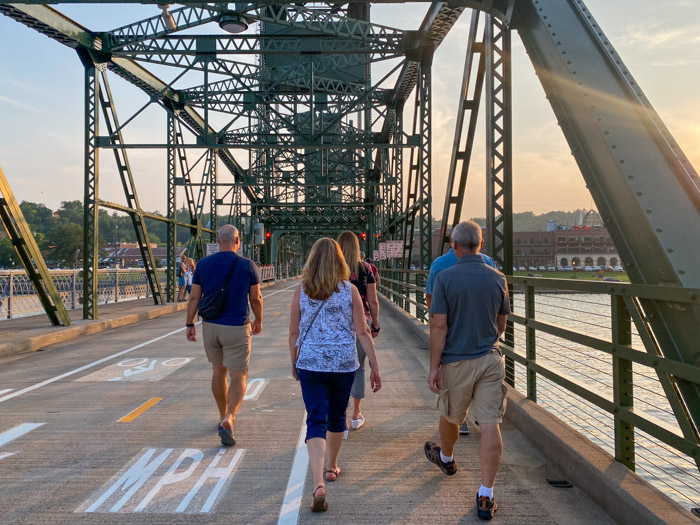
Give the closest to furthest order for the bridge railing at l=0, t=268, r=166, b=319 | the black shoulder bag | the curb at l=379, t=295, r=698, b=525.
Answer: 1. the curb at l=379, t=295, r=698, b=525
2. the black shoulder bag
3. the bridge railing at l=0, t=268, r=166, b=319

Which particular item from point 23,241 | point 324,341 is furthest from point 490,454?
point 23,241

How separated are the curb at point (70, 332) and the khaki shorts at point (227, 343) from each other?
754cm

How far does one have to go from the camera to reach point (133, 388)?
8.00 meters

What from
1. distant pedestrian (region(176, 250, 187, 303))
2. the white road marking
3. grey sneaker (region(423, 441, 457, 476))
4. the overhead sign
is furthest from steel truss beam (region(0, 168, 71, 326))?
the overhead sign

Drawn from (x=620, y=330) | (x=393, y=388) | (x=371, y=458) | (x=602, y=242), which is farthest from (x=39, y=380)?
(x=602, y=242)

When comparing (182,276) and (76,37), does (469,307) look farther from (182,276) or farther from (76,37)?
(182,276)

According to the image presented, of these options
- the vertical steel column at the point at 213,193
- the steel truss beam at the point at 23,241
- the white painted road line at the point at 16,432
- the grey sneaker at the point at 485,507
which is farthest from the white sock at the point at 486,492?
the vertical steel column at the point at 213,193

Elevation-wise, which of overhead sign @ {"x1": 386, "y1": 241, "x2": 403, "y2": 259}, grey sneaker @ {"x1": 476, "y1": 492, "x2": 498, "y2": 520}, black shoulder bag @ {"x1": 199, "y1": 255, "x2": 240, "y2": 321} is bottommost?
grey sneaker @ {"x1": 476, "y1": 492, "x2": 498, "y2": 520}

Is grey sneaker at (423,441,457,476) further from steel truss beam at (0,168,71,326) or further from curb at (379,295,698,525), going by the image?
steel truss beam at (0,168,71,326)

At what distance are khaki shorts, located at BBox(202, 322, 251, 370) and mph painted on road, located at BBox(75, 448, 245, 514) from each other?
0.84 meters

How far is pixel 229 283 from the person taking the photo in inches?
223

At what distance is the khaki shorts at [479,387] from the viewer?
403 cm

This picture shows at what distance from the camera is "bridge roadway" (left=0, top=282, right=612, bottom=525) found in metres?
3.94

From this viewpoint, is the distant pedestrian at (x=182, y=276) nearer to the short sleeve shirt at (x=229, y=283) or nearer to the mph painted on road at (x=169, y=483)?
the short sleeve shirt at (x=229, y=283)
